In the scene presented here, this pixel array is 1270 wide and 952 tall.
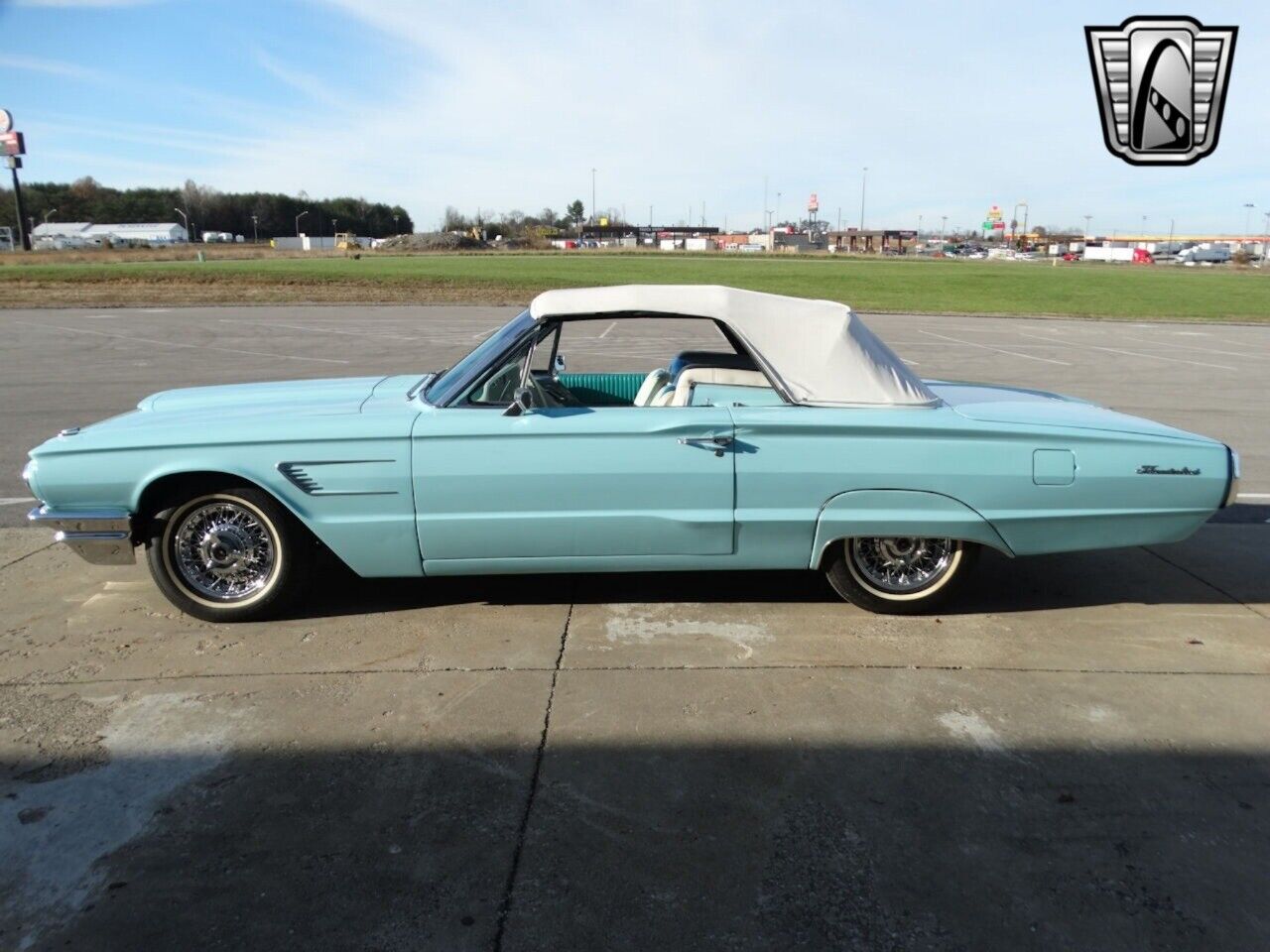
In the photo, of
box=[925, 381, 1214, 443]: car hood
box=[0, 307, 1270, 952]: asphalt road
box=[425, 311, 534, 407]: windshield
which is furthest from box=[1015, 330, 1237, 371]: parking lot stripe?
box=[425, 311, 534, 407]: windshield

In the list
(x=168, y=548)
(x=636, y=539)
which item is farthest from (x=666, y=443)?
(x=168, y=548)

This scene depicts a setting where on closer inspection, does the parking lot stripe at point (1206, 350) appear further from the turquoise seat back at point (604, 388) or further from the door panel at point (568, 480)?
the door panel at point (568, 480)

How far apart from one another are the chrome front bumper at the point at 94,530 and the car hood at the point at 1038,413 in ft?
12.2

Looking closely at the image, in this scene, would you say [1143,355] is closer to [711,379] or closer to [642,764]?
[711,379]

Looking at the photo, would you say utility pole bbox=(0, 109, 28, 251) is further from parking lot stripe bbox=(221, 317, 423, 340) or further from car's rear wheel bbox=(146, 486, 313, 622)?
car's rear wheel bbox=(146, 486, 313, 622)

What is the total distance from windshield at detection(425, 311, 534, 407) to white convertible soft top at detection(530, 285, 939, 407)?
0.12m

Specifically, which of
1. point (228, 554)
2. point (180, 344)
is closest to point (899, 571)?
point (228, 554)

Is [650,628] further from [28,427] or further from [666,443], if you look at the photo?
[28,427]

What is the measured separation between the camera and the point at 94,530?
13.0ft

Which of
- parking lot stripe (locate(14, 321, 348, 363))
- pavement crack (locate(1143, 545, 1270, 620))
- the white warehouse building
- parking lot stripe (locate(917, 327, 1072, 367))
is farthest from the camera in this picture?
the white warehouse building

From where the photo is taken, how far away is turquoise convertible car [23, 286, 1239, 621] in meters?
3.91

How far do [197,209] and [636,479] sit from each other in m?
148

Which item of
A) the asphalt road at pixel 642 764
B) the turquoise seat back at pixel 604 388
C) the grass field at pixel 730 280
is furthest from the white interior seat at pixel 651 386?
the grass field at pixel 730 280

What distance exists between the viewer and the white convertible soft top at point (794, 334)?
4.10 meters
